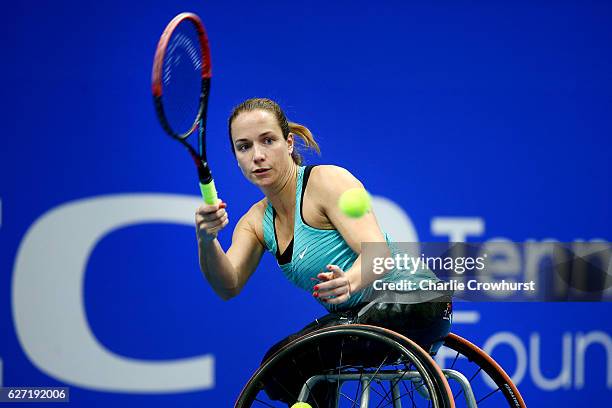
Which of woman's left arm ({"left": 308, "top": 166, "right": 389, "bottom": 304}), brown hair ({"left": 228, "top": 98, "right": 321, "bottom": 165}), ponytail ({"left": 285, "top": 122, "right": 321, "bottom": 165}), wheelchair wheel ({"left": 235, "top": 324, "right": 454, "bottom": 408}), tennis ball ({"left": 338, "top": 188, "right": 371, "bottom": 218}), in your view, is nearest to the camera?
wheelchair wheel ({"left": 235, "top": 324, "right": 454, "bottom": 408})

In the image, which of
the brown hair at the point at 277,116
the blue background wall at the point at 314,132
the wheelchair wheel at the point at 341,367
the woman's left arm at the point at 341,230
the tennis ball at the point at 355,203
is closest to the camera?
the wheelchair wheel at the point at 341,367

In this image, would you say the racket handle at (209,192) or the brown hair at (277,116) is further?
the brown hair at (277,116)

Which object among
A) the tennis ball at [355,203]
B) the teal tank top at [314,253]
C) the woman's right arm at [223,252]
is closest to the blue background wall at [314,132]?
the woman's right arm at [223,252]

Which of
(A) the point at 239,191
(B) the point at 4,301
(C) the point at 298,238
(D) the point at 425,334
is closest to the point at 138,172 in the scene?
(A) the point at 239,191

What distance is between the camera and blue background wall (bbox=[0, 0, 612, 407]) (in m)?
3.12

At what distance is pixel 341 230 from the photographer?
7.18ft

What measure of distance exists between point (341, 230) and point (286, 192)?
230 millimetres

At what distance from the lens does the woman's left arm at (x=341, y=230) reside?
1.99 metres

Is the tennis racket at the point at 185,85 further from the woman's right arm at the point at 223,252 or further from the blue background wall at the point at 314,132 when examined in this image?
→ the blue background wall at the point at 314,132

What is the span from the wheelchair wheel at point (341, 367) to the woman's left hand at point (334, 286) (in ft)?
0.26

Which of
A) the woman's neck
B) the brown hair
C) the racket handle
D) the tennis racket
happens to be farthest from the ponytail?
the racket handle

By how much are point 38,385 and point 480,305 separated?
146 cm

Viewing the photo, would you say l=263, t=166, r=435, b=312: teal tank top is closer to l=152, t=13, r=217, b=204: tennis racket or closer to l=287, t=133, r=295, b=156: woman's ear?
l=287, t=133, r=295, b=156: woman's ear

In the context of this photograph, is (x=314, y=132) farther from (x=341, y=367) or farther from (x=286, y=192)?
(x=341, y=367)
